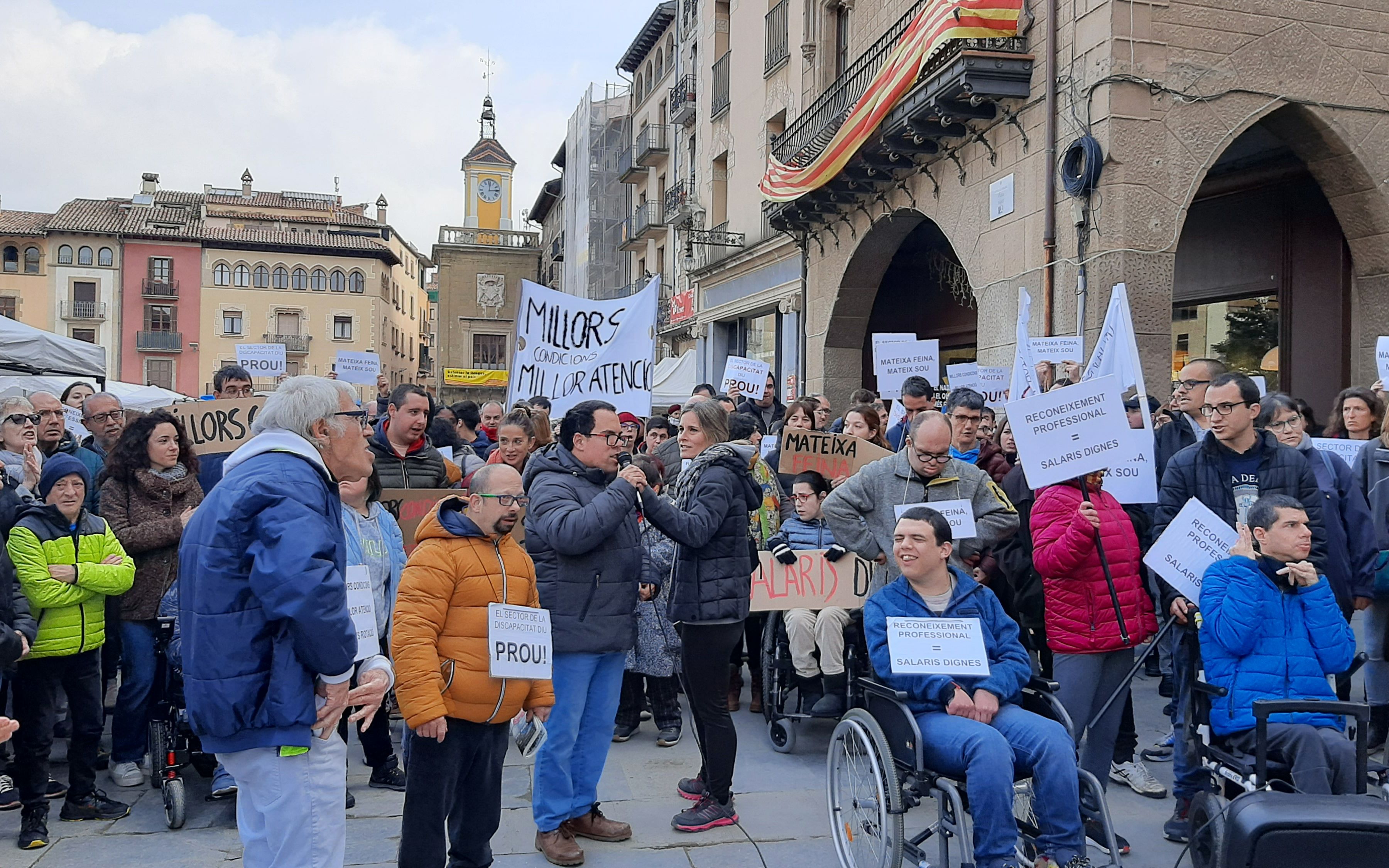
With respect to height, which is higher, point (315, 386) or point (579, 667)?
point (315, 386)

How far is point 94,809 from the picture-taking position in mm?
4984

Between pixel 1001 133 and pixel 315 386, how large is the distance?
10.1m

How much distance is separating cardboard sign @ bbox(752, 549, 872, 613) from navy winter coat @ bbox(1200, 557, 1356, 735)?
6.60ft

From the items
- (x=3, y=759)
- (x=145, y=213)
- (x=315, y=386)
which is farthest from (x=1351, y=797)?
(x=145, y=213)

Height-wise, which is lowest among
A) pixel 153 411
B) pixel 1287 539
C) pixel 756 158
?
pixel 1287 539

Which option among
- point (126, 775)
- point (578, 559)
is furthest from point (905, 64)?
point (126, 775)

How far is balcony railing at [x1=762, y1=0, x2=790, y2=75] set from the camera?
64.3ft

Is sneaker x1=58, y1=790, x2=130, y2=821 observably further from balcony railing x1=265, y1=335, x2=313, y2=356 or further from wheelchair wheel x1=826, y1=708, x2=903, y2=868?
balcony railing x1=265, y1=335, x2=313, y2=356

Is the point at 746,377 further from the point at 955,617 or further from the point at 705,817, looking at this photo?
the point at 955,617

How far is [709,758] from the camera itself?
4.86 m

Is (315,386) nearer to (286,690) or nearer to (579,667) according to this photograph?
(286,690)

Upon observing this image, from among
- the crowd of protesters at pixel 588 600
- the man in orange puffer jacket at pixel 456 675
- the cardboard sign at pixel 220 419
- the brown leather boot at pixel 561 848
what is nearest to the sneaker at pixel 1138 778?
the crowd of protesters at pixel 588 600

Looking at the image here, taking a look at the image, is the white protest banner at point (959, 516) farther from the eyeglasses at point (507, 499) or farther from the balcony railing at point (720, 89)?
the balcony railing at point (720, 89)

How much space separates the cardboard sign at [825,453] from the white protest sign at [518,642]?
10.5 feet
